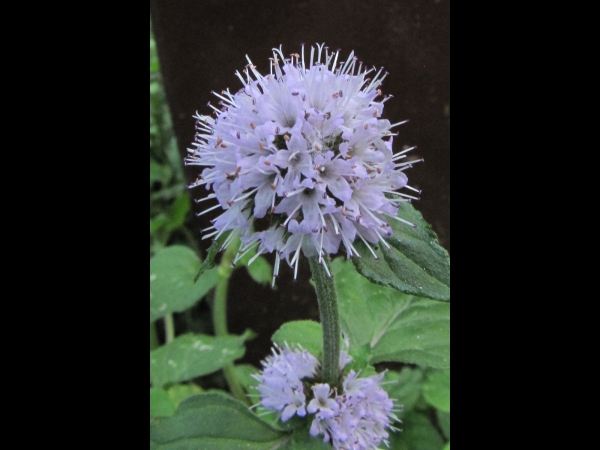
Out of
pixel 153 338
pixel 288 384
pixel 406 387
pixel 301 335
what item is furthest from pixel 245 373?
pixel 288 384

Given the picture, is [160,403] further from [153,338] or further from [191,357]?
[153,338]

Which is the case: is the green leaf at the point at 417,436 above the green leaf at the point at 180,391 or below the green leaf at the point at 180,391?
below

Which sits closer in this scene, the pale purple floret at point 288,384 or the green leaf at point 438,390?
the pale purple floret at point 288,384

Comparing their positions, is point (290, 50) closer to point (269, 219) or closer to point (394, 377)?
point (269, 219)

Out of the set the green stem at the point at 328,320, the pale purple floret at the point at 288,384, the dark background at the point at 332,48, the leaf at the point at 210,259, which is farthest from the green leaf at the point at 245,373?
the leaf at the point at 210,259

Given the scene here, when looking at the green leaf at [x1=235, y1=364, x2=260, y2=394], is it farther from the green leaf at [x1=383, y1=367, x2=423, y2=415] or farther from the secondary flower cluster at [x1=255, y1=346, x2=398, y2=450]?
the secondary flower cluster at [x1=255, y1=346, x2=398, y2=450]

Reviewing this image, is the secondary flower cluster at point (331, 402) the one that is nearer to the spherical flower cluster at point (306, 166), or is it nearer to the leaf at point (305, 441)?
the leaf at point (305, 441)
